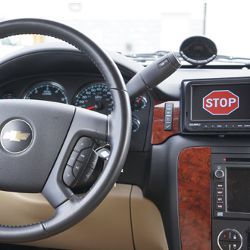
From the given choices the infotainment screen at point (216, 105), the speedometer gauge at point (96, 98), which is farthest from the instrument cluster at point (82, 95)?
the infotainment screen at point (216, 105)

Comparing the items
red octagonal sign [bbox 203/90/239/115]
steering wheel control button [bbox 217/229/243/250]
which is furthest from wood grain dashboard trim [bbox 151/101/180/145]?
steering wheel control button [bbox 217/229/243/250]

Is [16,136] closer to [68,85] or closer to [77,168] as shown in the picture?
[77,168]

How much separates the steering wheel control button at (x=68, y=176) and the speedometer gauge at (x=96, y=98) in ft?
1.62

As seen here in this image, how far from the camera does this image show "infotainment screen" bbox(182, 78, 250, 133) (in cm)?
147

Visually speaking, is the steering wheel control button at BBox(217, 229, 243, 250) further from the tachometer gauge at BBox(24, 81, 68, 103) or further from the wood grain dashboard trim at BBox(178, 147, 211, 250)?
the tachometer gauge at BBox(24, 81, 68, 103)

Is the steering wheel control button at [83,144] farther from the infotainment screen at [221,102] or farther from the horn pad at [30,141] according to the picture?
the infotainment screen at [221,102]

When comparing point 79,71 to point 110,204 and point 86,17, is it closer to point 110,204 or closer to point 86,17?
point 110,204

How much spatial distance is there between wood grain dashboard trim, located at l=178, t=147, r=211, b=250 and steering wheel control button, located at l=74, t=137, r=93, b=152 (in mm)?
413

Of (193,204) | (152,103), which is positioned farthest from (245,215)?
(152,103)

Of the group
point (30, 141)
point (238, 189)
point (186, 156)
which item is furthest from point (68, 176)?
point (238, 189)

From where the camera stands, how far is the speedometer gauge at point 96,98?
5.45ft

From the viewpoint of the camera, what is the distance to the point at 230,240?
1.46 meters

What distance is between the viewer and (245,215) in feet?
4.80

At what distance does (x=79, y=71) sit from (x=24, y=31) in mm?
521
